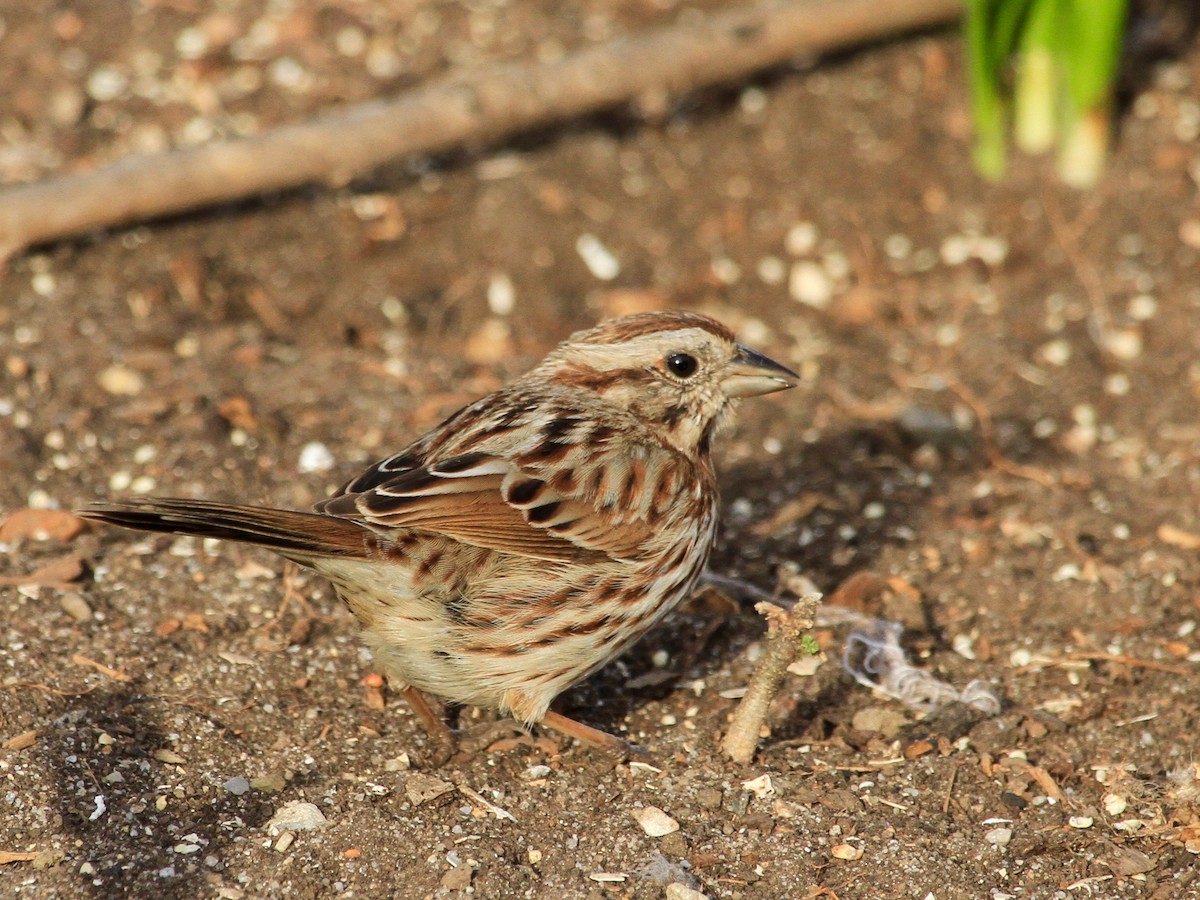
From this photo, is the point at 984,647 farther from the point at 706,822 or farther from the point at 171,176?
the point at 171,176

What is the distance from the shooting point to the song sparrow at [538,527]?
12.0 ft

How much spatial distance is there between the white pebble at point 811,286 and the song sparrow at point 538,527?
2.14m

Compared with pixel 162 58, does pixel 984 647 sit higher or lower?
lower

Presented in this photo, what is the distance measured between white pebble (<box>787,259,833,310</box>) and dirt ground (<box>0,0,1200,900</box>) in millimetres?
15

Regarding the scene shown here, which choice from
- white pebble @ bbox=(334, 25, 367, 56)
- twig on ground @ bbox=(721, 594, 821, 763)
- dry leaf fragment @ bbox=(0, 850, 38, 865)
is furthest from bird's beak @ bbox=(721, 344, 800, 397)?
white pebble @ bbox=(334, 25, 367, 56)

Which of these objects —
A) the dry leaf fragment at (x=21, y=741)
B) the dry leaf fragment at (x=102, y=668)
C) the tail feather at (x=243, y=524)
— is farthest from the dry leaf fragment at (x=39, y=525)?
the tail feather at (x=243, y=524)

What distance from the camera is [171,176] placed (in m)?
5.79

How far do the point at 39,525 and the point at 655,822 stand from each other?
2196 mm

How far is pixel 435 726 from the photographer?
396 centimetres

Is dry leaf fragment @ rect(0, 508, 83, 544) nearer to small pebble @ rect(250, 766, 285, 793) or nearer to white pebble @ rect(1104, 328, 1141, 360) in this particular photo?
small pebble @ rect(250, 766, 285, 793)

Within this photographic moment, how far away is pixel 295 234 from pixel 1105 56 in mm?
3478

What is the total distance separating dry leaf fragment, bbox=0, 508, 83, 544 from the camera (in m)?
4.45

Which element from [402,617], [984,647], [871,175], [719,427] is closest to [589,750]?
[402,617]

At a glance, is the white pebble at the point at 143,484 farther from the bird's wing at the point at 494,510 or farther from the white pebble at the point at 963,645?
→ the white pebble at the point at 963,645
